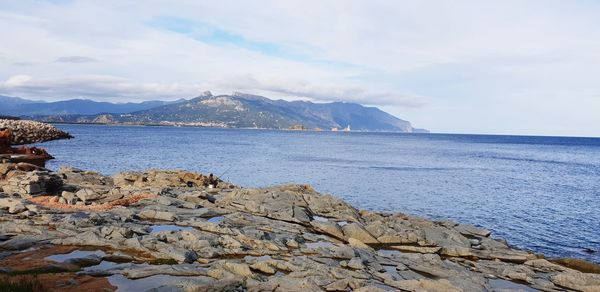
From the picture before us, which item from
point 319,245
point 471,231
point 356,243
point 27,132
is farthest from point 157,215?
point 27,132

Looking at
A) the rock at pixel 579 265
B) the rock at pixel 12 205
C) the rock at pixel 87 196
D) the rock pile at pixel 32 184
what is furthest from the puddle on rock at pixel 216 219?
the rock at pixel 579 265

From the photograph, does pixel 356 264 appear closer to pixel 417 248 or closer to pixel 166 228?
pixel 417 248

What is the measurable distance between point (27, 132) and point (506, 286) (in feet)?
447

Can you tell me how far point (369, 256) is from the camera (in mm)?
24312

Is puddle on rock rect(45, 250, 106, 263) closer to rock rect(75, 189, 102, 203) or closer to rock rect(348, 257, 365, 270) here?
rock rect(348, 257, 365, 270)

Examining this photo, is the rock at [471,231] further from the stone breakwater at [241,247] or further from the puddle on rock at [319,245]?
the puddle on rock at [319,245]

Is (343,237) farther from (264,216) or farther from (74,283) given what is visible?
(74,283)

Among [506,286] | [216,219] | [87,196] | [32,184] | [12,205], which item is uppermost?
[32,184]

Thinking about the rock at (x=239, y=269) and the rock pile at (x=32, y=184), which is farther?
the rock pile at (x=32, y=184)

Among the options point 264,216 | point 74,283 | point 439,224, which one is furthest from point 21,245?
point 439,224

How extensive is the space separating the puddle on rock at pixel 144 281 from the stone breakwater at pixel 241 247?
4 centimetres

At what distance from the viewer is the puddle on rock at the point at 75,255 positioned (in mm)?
20034

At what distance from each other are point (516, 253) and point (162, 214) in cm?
2352

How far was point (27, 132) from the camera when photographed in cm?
12519
